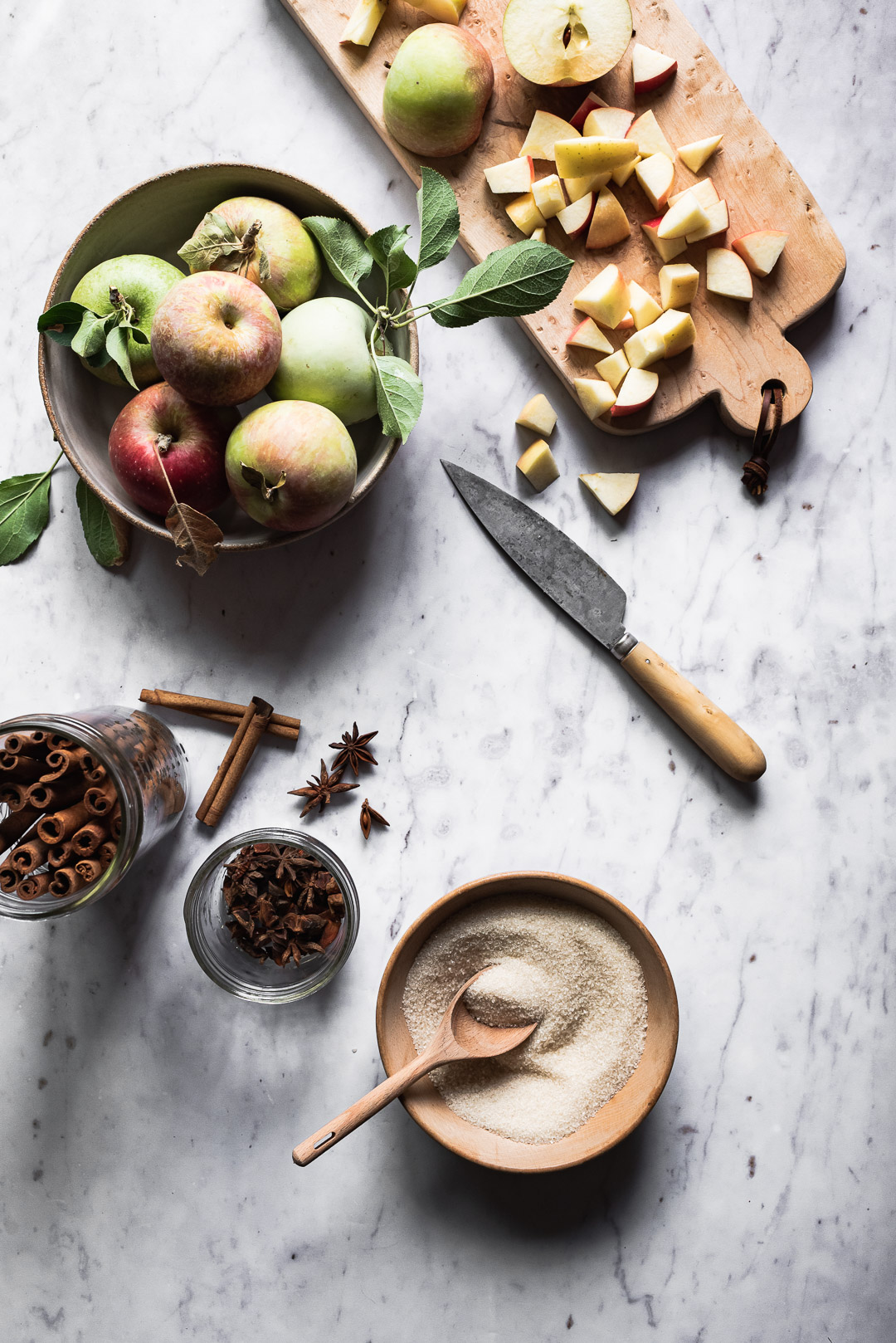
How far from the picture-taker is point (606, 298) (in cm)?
125

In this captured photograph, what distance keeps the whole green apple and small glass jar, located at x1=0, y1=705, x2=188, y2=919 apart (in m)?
0.51

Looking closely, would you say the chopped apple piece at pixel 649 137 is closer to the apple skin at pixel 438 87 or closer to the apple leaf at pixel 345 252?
the apple skin at pixel 438 87

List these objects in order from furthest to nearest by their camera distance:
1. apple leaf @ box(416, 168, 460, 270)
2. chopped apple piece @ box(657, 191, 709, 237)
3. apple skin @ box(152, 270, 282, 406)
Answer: chopped apple piece @ box(657, 191, 709, 237)
apple leaf @ box(416, 168, 460, 270)
apple skin @ box(152, 270, 282, 406)

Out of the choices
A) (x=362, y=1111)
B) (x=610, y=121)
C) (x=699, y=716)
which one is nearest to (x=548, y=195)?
(x=610, y=121)

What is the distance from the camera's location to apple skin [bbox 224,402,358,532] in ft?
3.46

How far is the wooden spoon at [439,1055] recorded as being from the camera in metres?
1.11

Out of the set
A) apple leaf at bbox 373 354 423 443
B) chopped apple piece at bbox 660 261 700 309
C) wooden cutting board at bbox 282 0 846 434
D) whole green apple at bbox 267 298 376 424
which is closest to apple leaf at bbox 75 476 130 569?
whole green apple at bbox 267 298 376 424

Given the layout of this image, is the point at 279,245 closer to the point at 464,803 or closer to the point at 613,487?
the point at 613,487

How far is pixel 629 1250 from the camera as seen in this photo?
1313 millimetres

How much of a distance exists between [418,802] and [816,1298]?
3.18 feet

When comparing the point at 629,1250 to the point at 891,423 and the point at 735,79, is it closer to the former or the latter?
the point at 891,423

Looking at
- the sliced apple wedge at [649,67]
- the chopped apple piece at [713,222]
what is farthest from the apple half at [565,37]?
the chopped apple piece at [713,222]

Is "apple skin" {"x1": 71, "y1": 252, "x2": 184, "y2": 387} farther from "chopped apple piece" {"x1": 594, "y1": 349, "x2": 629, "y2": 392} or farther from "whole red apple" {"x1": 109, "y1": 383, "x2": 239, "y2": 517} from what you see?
"chopped apple piece" {"x1": 594, "y1": 349, "x2": 629, "y2": 392}

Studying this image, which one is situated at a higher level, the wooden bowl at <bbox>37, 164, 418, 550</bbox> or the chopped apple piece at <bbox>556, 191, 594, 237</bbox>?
the wooden bowl at <bbox>37, 164, 418, 550</bbox>
